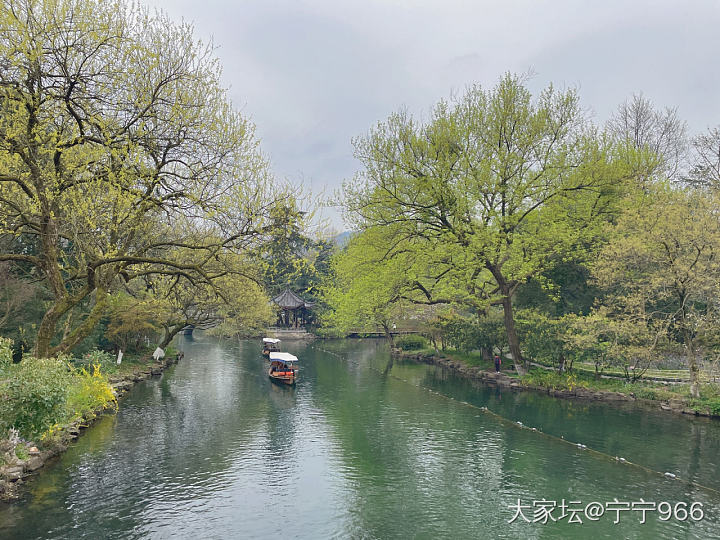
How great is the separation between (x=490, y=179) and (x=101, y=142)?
2035 centimetres

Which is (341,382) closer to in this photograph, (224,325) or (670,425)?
(670,425)

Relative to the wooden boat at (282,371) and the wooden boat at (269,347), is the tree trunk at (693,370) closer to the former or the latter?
the wooden boat at (282,371)

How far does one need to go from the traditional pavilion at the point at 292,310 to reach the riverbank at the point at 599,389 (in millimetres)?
38055

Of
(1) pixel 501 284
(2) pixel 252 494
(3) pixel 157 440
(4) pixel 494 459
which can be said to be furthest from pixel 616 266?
(3) pixel 157 440

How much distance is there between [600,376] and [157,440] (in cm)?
2431

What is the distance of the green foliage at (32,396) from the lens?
11844 mm

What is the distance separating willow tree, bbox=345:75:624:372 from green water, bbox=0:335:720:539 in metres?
9.04

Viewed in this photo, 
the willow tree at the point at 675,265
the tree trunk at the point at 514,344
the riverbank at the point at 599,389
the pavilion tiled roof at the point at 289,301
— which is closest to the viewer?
the willow tree at the point at 675,265

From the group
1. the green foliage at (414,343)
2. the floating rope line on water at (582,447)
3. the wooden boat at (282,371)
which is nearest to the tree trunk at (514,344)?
the floating rope line on water at (582,447)

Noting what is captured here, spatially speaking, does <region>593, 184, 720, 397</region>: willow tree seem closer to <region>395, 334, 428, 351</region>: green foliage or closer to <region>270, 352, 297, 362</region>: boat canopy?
<region>270, 352, 297, 362</region>: boat canopy

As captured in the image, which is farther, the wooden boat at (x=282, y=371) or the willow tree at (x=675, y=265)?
the wooden boat at (x=282, y=371)

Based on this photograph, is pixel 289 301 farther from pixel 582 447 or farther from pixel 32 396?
pixel 32 396

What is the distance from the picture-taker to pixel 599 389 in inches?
1017

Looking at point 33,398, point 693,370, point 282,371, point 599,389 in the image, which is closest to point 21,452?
point 33,398
